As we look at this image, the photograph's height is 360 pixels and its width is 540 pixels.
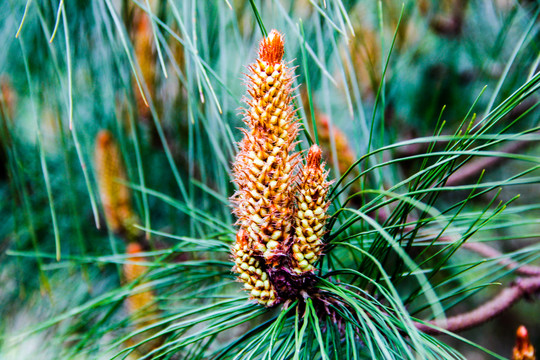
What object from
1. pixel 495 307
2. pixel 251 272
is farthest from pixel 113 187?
pixel 495 307

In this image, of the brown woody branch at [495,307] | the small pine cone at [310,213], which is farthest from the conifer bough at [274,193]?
the brown woody branch at [495,307]

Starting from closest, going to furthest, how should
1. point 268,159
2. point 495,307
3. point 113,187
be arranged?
point 268,159 → point 495,307 → point 113,187

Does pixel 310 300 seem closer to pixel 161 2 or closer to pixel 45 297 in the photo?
pixel 161 2

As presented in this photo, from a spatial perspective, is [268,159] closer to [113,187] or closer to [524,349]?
[524,349]

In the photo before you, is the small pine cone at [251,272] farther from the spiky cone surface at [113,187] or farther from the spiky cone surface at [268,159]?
the spiky cone surface at [113,187]

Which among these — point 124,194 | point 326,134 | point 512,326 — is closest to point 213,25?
point 326,134

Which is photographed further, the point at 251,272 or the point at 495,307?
the point at 495,307
